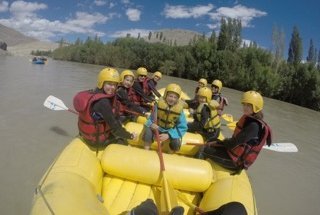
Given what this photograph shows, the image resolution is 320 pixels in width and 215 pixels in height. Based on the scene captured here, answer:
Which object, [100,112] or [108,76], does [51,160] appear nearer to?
[100,112]

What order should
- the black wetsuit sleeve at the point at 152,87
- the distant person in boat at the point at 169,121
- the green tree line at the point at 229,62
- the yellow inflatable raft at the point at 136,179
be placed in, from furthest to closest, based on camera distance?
the green tree line at the point at 229,62 → the black wetsuit sleeve at the point at 152,87 → the distant person in boat at the point at 169,121 → the yellow inflatable raft at the point at 136,179

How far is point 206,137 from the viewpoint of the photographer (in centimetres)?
447

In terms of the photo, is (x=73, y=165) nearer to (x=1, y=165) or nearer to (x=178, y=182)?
(x=178, y=182)

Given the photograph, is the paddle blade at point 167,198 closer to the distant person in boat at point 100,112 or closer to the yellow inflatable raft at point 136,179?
the yellow inflatable raft at point 136,179

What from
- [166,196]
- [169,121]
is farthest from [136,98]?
[166,196]

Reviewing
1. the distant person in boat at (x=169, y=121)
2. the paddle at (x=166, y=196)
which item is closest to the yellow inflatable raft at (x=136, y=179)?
the paddle at (x=166, y=196)

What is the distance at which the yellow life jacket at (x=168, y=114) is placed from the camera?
3.71 m

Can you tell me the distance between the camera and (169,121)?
375 centimetres

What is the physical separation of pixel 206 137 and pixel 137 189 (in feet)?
5.63

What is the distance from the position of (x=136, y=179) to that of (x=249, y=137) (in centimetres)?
112

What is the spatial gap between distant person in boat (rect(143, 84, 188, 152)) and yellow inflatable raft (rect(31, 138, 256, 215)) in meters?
0.55

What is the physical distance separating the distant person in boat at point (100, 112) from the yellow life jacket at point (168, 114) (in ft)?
1.69

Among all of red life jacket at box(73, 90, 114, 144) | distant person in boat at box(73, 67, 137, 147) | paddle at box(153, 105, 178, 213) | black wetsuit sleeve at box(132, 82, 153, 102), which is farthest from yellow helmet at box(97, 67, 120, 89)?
black wetsuit sleeve at box(132, 82, 153, 102)

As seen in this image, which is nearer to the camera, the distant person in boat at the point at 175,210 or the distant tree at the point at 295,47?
the distant person in boat at the point at 175,210
